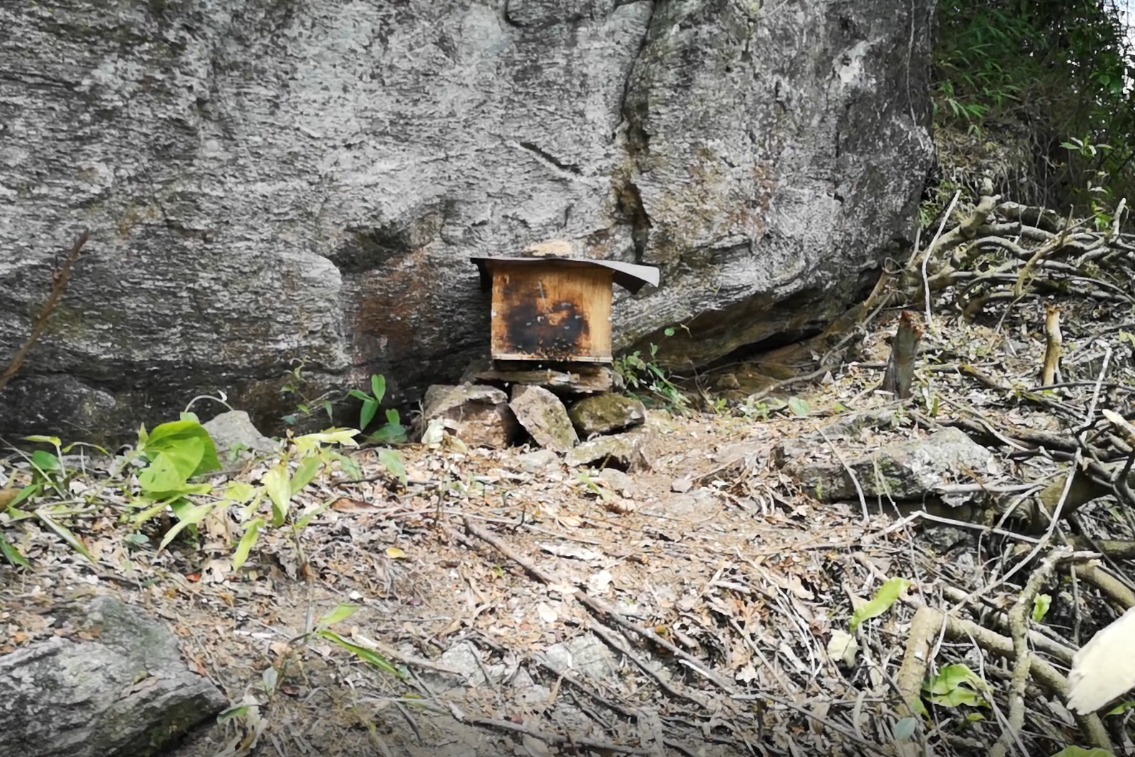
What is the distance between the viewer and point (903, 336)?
5.04 meters

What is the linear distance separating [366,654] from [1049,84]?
24.7 ft

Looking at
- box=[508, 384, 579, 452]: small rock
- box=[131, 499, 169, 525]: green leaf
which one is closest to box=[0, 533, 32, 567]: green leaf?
box=[131, 499, 169, 525]: green leaf

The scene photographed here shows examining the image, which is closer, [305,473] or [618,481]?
[305,473]

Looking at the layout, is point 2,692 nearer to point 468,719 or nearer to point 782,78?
point 468,719

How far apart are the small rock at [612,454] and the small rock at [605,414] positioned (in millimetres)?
168

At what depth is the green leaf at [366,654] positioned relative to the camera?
228cm

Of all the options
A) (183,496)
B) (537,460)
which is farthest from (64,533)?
(537,460)

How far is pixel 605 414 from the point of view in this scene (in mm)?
4574

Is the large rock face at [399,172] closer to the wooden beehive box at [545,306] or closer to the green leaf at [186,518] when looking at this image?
the wooden beehive box at [545,306]

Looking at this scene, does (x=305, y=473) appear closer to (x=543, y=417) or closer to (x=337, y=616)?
(x=337, y=616)

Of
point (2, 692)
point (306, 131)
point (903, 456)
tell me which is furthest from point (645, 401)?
point (2, 692)

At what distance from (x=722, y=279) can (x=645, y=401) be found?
0.84 metres

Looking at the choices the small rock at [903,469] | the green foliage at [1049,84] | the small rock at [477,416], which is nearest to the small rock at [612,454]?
the small rock at [477,416]

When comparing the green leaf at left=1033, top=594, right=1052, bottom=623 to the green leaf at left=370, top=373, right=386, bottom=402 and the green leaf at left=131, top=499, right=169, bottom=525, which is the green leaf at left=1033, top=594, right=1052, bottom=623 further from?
the green leaf at left=370, top=373, right=386, bottom=402
